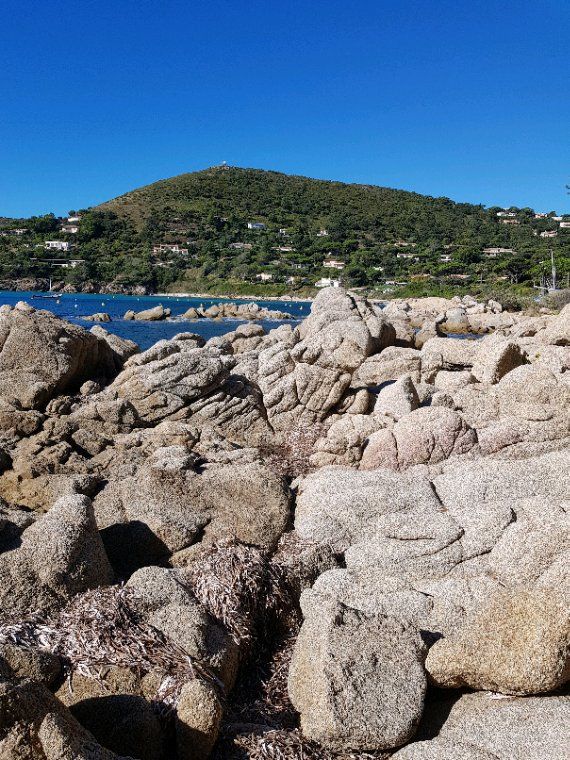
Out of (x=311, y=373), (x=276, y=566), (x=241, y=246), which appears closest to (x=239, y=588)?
(x=276, y=566)

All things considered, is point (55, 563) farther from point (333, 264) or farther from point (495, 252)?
point (495, 252)

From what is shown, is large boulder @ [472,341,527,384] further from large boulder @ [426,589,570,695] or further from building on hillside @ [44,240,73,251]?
building on hillside @ [44,240,73,251]

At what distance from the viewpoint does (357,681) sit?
5.60 meters

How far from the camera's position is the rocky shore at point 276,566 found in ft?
17.8

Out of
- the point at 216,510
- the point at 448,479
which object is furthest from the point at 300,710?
the point at 448,479

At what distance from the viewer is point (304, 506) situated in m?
9.41

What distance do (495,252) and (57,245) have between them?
340 feet

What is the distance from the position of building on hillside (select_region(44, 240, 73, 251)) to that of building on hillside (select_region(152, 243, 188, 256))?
21.1 m

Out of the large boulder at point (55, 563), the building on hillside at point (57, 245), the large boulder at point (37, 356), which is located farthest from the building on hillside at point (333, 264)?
the large boulder at point (55, 563)

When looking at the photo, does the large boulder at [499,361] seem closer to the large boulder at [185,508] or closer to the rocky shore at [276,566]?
the rocky shore at [276,566]

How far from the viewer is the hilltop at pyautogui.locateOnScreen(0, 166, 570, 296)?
12912cm

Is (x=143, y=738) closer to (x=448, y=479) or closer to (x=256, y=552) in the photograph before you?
(x=256, y=552)

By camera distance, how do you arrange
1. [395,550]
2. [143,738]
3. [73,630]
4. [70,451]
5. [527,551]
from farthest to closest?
[70,451] < [395,550] < [527,551] < [73,630] < [143,738]

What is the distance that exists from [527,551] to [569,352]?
8896mm
